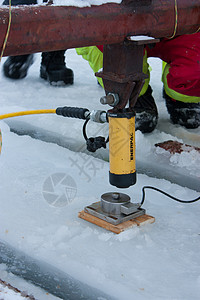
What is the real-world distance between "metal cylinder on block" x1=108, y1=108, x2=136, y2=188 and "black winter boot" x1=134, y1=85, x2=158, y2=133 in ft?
2.36

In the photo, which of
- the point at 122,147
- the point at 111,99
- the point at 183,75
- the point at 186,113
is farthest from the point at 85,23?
the point at 186,113

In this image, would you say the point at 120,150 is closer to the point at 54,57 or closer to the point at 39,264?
the point at 39,264

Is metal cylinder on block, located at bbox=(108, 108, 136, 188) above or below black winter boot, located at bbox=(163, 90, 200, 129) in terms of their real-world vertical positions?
above

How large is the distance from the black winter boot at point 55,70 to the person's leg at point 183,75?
101 centimetres

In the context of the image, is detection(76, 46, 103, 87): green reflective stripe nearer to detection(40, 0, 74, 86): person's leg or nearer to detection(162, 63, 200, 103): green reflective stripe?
detection(162, 63, 200, 103): green reflective stripe

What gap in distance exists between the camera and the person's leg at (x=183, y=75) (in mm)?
1887

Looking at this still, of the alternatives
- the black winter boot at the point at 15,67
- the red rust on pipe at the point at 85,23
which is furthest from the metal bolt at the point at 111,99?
the black winter boot at the point at 15,67

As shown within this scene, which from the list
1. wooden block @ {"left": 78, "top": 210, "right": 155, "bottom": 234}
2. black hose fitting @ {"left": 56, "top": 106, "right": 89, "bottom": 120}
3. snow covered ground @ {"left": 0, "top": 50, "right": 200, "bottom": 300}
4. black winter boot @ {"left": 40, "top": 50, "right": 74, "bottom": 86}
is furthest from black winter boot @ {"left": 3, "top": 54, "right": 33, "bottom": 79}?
wooden block @ {"left": 78, "top": 210, "right": 155, "bottom": 234}

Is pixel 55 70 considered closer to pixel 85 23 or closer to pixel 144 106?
pixel 144 106

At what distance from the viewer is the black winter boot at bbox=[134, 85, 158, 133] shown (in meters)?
2.02

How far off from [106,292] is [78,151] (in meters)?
0.98

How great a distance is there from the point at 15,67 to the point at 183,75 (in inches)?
63.3

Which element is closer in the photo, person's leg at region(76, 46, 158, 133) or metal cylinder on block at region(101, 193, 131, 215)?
metal cylinder on block at region(101, 193, 131, 215)

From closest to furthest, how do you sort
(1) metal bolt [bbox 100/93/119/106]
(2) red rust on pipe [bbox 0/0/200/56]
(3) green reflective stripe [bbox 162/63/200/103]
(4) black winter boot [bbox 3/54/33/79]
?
(2) red rust on pipe [bbox 0/0/200/56] < (1) metal bolt [bbox 100/93/119/106] < (3) green reflective stripe [bbox 162/63/200/103] < (4) black winter boot [bbox 3/54/33/79]
